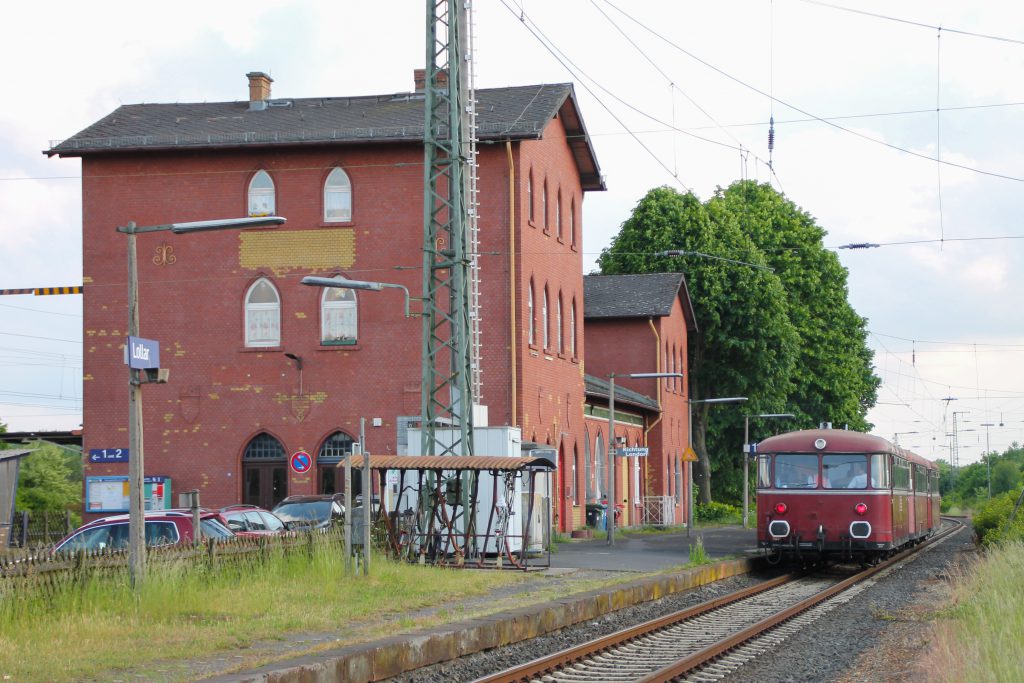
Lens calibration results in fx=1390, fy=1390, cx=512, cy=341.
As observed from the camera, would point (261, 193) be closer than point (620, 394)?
Yes

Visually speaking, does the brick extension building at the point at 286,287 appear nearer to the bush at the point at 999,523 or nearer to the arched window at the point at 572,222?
the arched window at the point at 572,222

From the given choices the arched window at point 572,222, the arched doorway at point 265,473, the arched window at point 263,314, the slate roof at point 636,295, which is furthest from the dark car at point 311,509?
the slate roof at point 636,295

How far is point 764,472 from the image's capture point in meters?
26.5

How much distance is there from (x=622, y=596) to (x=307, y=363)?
66.5ft

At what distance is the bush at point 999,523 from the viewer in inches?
985

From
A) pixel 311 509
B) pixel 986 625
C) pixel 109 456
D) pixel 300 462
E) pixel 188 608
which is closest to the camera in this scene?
pixel 986 625

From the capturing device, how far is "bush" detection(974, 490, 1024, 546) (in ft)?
82.1

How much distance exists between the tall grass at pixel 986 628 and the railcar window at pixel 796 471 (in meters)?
5.66

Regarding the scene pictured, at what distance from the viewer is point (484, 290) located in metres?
36.7

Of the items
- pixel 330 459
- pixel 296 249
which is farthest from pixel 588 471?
pixel 296 249

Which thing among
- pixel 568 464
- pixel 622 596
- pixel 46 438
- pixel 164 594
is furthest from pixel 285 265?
pixel 164 594

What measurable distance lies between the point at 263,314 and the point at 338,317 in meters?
2.18

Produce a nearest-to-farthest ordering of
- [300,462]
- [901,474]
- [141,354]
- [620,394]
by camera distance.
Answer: [141,354]
[901,474]
[300,462]
[620,394]

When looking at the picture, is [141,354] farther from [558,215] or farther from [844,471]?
[558,215]
